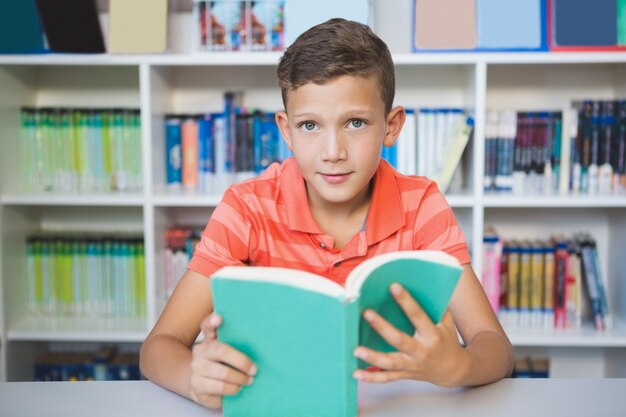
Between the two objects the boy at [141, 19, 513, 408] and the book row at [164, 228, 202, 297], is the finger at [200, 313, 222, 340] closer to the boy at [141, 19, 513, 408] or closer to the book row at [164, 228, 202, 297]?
the boy at [141, 19, 513, 408]

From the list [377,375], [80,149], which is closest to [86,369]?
[80,149]

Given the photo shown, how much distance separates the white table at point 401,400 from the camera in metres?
0.83

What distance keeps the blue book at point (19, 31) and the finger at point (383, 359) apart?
A: 5.63 feet

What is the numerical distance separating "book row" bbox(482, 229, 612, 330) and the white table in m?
1.27

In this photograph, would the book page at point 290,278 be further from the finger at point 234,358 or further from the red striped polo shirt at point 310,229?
the red striped polo shirt at point 310,229

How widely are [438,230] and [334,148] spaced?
0.93ft

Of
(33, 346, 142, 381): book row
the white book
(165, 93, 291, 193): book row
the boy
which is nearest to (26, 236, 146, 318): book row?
(33, 346, 142, 381): book row

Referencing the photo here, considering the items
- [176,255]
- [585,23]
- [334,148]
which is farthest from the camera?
[176,255]

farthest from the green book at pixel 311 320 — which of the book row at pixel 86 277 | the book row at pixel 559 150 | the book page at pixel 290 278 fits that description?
the book row at pixel 86 277

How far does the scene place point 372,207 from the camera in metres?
1.23

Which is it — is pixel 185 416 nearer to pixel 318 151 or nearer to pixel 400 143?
pixel 318 151

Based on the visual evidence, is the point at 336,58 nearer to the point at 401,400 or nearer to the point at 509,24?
the point at 401,400

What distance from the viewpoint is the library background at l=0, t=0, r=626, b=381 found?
202cm

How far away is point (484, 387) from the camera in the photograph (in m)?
0.91
